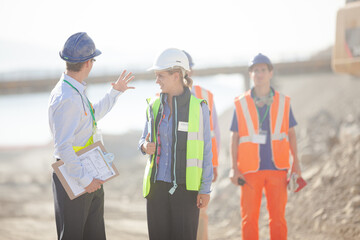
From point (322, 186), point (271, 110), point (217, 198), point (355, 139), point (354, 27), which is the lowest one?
point (217, 198)

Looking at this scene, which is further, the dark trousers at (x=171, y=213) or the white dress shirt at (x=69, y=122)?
the dark trousers at (x=171, y=213)

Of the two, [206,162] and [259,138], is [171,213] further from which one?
[259,138]

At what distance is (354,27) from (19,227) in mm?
6387

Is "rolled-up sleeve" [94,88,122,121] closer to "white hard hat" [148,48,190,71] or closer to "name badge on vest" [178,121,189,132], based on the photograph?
"white hard hat" [148,48,190,71]

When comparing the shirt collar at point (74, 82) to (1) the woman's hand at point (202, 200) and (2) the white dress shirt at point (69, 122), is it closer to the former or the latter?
(2) the white dress shirt at point (69, 122)

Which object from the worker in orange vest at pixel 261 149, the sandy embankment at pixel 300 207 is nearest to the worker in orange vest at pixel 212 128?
the worker in orange vest at pixel 261 149

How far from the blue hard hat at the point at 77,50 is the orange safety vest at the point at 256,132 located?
6.89 ft

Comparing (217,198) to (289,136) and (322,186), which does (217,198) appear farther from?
(289,136)

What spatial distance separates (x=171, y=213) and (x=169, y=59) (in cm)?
125

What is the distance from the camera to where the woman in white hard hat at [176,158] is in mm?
3445

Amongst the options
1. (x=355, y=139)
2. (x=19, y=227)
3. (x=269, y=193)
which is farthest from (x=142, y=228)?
(x=355, y=139)

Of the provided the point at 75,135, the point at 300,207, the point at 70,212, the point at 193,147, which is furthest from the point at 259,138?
the point at 300,207

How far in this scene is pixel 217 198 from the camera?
980cm

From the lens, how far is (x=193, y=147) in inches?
137
